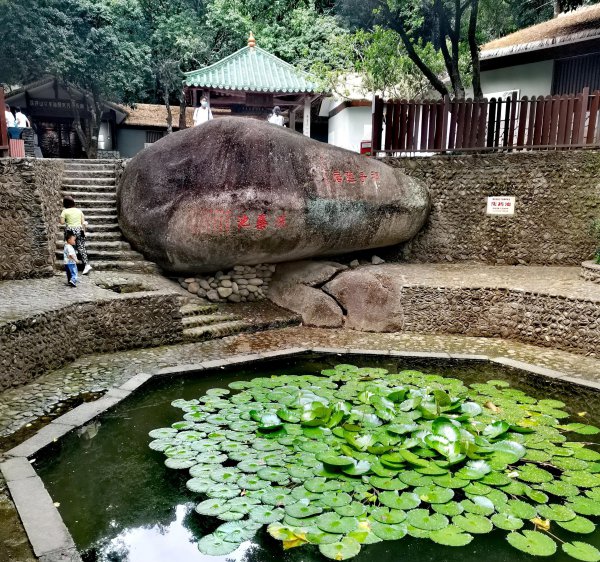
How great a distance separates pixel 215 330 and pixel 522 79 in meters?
11.9

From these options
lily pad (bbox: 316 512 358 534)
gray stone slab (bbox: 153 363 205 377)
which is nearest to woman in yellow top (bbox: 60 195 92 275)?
gray stone slab (bbox: 153 363 205 377)

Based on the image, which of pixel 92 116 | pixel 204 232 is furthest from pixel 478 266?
pixel 92 116

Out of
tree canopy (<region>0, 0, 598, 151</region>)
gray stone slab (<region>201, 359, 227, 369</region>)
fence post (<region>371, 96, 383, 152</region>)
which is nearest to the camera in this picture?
gray stone slab (<region>201, 359, 227, 369</region>)

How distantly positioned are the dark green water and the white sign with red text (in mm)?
5477

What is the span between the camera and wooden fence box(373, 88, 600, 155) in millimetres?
11094

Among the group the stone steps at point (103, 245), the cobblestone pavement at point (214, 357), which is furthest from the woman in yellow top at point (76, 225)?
the cobblestone pavement at point (214, 357)

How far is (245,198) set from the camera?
9984mm

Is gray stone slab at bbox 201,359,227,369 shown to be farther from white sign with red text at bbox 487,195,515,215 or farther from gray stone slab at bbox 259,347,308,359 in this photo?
white sign with red text at bbox 487,195,515,215

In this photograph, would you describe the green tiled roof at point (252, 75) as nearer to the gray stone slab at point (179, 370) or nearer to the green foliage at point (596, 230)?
the green foliage at point (596, 230)

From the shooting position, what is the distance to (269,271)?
445 inches

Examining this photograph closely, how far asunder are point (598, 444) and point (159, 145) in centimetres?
921

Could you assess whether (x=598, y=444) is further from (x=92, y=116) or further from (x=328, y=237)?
(x=92, y=116)

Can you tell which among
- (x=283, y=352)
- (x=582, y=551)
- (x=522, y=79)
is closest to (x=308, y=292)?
(x=283, y=352)

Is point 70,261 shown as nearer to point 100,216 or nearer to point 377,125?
point 100,216
